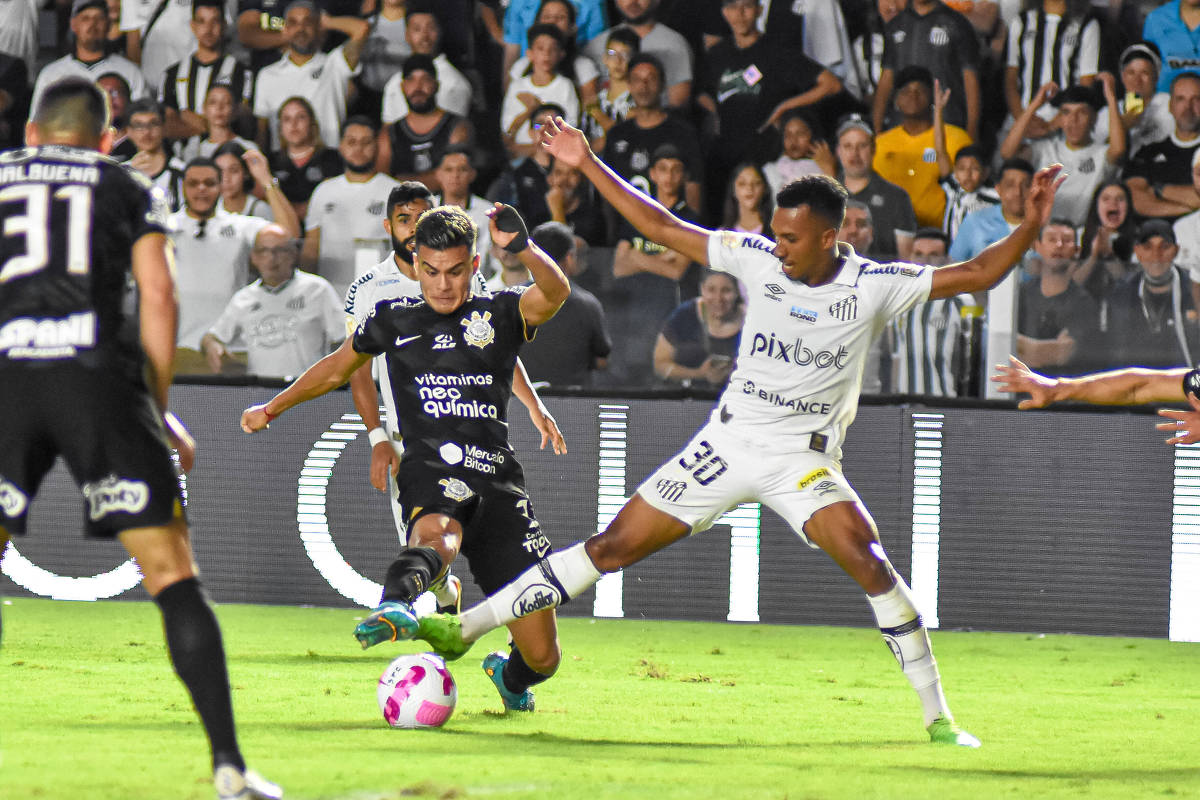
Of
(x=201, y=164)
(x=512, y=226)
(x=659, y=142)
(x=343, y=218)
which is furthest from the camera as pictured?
(x=659, y=142)

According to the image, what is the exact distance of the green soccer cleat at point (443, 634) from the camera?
6066mm

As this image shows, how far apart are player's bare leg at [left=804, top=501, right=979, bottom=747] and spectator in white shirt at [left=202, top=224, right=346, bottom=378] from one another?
5.09 metres

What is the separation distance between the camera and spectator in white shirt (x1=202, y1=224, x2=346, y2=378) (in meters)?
10.6

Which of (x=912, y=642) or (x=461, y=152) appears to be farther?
(x=461, y=152)

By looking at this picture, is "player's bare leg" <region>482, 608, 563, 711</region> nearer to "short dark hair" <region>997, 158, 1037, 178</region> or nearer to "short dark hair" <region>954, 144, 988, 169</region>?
"short dark hair" <region>997, 158, 1037, 178</region>

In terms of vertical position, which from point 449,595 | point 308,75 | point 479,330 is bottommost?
point 449,595

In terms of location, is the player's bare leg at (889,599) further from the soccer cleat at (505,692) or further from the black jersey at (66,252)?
the black jersey at (66,252)

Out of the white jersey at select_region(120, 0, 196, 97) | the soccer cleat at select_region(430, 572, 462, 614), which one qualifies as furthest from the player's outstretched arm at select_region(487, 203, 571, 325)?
the white jersey at select_region(120, 0, 196, 97)

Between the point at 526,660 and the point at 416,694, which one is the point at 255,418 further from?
the point at 526,660

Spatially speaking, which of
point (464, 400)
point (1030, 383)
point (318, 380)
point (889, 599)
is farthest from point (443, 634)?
point (1030, 383)

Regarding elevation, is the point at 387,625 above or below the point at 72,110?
below

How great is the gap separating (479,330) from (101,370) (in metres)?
2.52

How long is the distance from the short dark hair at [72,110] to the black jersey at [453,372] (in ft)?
7.25

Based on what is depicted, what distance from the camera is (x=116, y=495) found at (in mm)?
4367
